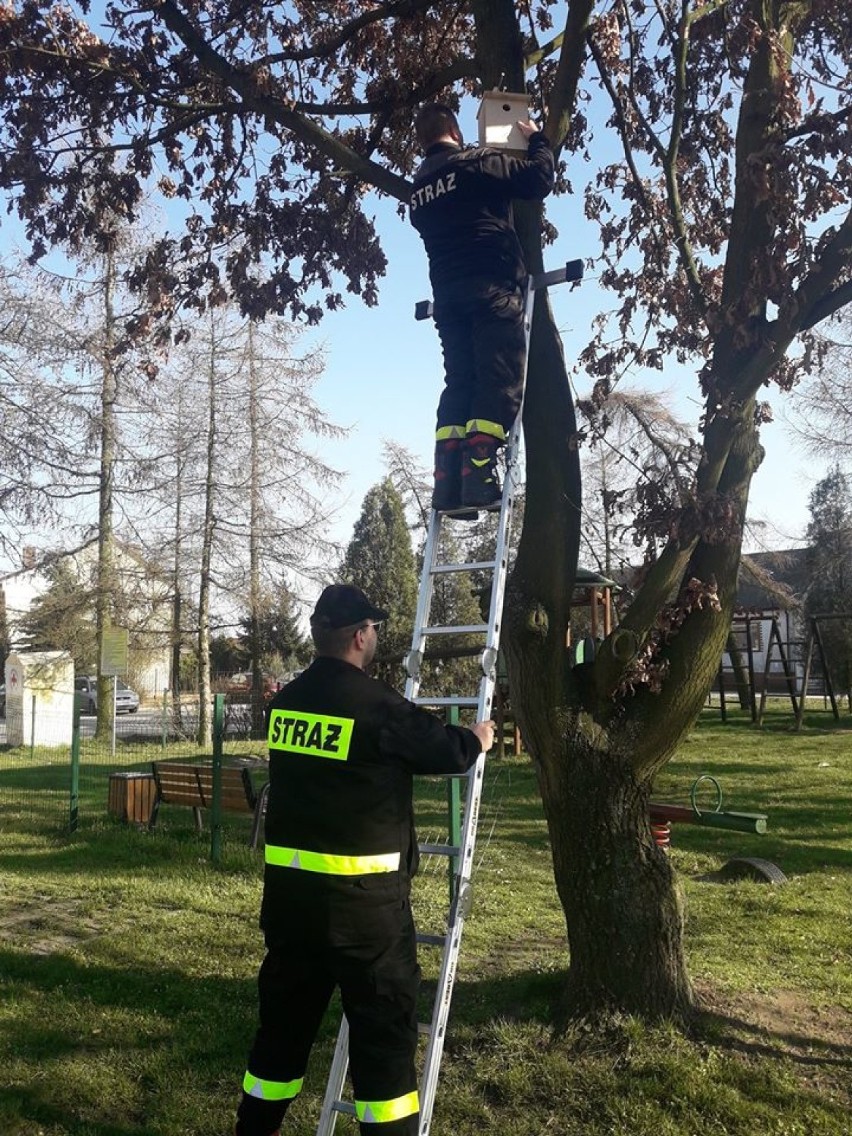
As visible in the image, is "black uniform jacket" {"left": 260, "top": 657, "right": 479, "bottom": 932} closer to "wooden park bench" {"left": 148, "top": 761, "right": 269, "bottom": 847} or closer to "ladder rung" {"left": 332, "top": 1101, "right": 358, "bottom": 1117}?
"ladder rung" {"left": 332, "top": 1101, "right": 358, "bottom": 1117}

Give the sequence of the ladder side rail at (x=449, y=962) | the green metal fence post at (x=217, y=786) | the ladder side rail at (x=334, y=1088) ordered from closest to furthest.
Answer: the ladder side rail at (x=449, y=962)
the ladder side rail at (x=334, y=1088)
the green metal fence post at (x=217, y=786)

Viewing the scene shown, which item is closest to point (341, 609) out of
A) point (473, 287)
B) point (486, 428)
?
point (486, 428)

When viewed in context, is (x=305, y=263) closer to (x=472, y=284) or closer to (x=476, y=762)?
(x=472, y=284)

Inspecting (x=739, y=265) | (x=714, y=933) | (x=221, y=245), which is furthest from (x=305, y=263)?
(x=714, y=933)

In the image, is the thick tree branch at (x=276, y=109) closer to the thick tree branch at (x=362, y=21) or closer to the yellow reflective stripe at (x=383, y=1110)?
the thick tree branch at (x=362, y=21)

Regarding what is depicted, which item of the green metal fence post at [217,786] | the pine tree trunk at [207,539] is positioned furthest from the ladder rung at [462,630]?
the pine tree trunk at [207,539]

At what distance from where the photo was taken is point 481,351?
459cm

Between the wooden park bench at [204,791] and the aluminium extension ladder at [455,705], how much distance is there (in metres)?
5.73

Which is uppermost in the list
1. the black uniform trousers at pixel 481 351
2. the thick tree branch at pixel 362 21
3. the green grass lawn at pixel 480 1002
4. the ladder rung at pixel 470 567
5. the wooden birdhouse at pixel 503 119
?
the thick tree branch at pixel 362 21

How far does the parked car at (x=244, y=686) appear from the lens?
24.7 meters

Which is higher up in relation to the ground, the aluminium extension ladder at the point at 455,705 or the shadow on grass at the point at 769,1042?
the aluminium extension ladder at the point at 455,705

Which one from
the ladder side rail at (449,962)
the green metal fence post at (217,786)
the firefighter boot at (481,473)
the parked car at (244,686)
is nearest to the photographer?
the ladder side rail at (449,962)

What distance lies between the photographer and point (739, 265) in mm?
5023

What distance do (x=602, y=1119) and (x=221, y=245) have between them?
18.6ft
